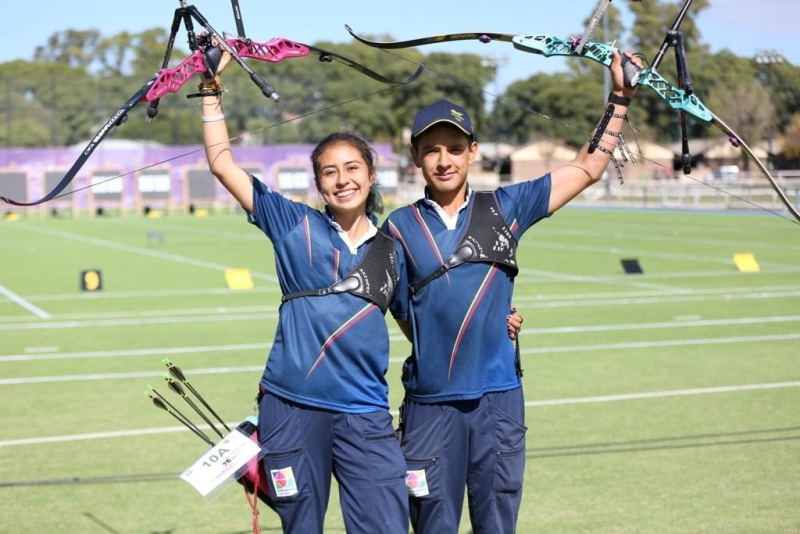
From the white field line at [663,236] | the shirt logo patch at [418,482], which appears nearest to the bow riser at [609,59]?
the shirt logo patch at [418,482]

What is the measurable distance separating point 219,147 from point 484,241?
1031 millimetres

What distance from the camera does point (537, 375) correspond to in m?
11.0

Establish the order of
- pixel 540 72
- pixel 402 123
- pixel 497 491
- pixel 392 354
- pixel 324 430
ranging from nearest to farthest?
1. pixel 324 430
2. pixel 497 491
3. pixel 392 354
4. pixel 402 123
5. pixel 540 72

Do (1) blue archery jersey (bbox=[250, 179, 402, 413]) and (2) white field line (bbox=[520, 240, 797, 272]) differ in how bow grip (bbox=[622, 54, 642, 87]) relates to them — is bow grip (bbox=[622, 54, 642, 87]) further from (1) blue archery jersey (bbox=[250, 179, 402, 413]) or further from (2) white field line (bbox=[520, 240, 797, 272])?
(2) white field line (bbox=[520, 240, 797, 272])

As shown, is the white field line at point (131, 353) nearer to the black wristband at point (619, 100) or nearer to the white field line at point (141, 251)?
the white field line at point (141, 251)

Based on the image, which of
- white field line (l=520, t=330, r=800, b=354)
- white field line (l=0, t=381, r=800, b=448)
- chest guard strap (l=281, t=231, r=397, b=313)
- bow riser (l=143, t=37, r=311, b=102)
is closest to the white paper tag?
chest guard strap (l=281, t=231, r=397, b=313)

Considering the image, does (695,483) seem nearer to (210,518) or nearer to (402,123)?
(210,518)

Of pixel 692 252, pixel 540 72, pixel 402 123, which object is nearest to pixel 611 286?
pixel 692 252

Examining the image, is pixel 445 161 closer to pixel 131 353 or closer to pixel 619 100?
pixel 619 100

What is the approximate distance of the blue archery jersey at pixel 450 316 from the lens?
180 inches

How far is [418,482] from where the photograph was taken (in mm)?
4605

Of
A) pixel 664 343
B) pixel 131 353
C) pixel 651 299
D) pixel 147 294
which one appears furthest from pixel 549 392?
pixel 147 294

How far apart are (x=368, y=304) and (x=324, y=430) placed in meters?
0.47

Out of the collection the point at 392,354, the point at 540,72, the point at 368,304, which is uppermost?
the point at 540,72
